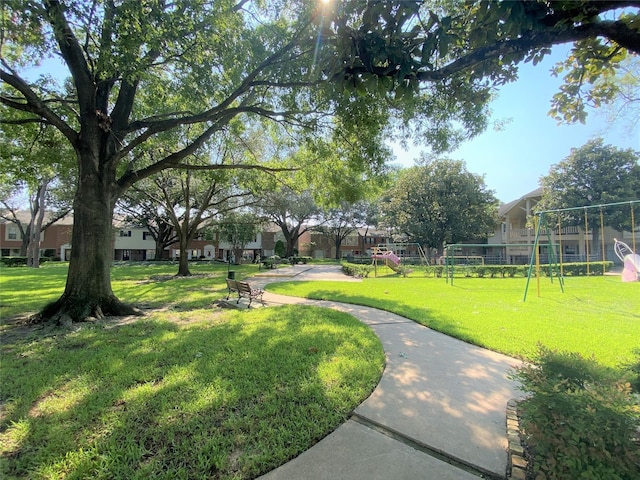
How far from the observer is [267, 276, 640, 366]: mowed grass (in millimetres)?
5336

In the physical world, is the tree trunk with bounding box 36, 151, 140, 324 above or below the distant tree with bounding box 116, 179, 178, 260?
below

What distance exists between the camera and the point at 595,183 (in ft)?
87.2

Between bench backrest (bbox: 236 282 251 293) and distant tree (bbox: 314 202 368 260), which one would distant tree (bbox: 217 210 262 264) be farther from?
bench backrest (bbox: 236 282 251 293)

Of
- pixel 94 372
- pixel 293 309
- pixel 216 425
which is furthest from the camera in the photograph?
pixel 293 309

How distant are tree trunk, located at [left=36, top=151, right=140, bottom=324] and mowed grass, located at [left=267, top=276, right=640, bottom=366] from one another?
260 inches

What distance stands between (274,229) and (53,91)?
47467 mm

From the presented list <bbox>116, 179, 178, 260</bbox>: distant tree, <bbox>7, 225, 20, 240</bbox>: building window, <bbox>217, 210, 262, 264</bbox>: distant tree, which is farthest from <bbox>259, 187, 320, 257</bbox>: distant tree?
<bbox>7, 225, 20, 240</bbox>: building window

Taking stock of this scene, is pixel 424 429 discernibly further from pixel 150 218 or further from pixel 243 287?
pixel 150 218

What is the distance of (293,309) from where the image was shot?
8.52 metres

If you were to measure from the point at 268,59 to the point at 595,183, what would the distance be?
1258 inches

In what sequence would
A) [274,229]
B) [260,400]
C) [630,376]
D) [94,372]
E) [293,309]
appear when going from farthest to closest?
[274,229], [293,309], [94,372], [260,400], [630,376]

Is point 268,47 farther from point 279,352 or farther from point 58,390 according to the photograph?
point 58,390

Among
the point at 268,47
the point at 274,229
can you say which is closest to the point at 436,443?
the point at 268,47

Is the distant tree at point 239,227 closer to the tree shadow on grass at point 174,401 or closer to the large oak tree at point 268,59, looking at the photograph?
the large oak tree at point 268,59
